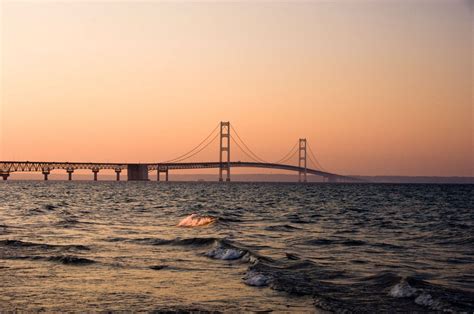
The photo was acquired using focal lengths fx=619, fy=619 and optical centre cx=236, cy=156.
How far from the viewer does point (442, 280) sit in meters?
13.6

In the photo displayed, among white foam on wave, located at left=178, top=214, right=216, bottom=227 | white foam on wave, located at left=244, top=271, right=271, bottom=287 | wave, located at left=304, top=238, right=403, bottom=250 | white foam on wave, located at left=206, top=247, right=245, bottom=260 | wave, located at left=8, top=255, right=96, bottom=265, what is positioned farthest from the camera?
white foam on wave, located at left=178, top=214, right=216, bottom=227

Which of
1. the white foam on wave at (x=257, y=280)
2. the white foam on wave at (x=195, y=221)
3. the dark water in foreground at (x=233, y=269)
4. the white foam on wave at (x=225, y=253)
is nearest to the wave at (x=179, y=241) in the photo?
the dark water in foreground at (x=233, y=269)

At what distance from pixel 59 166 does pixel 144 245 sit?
572 ft

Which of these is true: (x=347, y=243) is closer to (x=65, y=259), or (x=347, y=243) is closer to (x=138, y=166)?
(x=65, y=259)

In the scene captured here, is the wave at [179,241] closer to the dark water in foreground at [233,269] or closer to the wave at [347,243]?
the dark water in foreground at [233,269]

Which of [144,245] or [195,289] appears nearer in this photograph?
[195,289]

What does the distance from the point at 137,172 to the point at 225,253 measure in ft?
513

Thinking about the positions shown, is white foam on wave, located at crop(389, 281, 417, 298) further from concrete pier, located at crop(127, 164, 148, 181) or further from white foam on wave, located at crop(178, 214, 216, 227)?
concrete pier, located at crop(127, 164, 148, 181)

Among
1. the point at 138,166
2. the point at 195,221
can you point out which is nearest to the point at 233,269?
the point at 195,221

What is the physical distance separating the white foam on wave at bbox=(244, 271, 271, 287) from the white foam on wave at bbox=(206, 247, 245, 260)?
11.3ft

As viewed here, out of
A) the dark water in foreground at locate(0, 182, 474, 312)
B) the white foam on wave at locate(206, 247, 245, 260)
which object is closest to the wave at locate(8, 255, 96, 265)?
the dark water in foreground at locate(0, 182, 474, 312)

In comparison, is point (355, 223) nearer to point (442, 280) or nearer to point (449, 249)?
point (449, 249)

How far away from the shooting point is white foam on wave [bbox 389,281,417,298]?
38.9 ft

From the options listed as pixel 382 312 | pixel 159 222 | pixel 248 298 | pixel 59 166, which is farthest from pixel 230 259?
pixel 59 166
